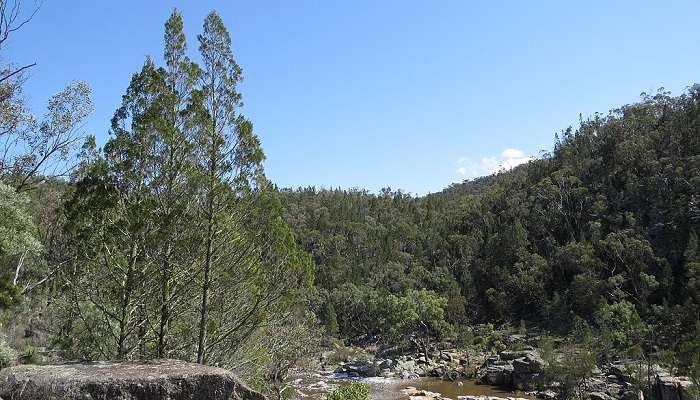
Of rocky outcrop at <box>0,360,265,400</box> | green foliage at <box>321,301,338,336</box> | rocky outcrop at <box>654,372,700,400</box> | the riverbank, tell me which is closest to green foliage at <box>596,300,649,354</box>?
the riverbank

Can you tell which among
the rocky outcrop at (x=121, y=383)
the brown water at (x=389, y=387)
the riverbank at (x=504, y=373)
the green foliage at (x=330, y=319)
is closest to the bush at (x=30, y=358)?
the rocky outcrop at (x=121, y=383)

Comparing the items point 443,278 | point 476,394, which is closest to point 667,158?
point 443,278

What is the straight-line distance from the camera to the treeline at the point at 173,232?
42.3ft

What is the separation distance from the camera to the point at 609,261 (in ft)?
244

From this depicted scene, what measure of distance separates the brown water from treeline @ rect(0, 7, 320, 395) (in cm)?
2675

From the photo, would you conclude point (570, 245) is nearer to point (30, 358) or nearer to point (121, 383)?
point (30, 358)

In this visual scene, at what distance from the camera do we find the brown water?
43.5 meters

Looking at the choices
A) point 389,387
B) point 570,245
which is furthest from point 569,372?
point 570,245

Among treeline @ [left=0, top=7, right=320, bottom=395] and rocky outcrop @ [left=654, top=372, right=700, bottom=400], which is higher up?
treeline @ [left=0, top=7, right=320, bottom=395]

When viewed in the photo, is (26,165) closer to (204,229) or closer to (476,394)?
(204,229)

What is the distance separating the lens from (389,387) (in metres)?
48.2

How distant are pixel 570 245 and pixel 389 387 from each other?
42.1 metres

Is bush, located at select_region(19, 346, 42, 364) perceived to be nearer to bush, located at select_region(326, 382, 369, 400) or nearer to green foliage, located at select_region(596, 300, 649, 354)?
bush, located at select_region(326, 382, 369, 400)

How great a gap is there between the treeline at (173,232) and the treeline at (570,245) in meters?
45.7
